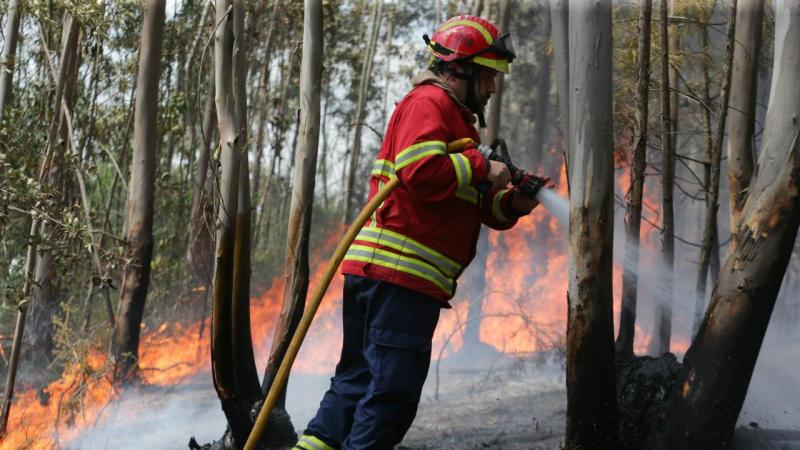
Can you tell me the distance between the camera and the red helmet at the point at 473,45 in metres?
3.59

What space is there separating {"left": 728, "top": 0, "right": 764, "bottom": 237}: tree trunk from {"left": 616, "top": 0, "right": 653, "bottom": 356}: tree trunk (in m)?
0.71

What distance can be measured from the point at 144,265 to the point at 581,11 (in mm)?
4873

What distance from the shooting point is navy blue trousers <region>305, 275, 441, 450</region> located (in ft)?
10.9

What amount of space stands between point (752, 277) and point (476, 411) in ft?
12.4

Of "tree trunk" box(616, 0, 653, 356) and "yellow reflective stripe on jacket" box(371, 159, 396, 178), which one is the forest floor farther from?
"yellow reflective stripe on jacket" box(371, 159, 396, 178)

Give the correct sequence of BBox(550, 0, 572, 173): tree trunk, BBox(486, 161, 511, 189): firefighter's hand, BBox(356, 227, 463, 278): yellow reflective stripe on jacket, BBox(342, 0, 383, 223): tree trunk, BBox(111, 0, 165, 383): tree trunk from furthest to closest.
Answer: BBox(342, 0, 383, 223): tree trunk, BBox(111, 0, 165, 383): tree trunk, BBox(550, 0, 572, 173): tree trunk, BBox(356, 227, 463, 278): yellow reflective stripe on jacket, BBox(486, 161, 511, 189): firefighter's hand

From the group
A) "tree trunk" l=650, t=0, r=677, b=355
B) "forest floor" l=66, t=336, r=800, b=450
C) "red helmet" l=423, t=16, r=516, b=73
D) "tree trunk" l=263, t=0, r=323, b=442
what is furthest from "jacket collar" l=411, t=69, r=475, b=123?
"tree trunk" l=650, t=0, r=677, b=355

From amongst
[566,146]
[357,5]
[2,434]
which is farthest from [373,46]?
[566,146]

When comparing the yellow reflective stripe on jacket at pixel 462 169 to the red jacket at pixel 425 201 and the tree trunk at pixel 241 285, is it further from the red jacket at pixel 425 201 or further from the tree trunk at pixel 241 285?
the tree trunk at pixel 241 285

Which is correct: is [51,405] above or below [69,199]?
below

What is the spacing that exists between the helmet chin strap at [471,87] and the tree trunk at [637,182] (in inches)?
76.5

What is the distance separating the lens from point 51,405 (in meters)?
7.73

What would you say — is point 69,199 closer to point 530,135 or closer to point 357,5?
point 357,5

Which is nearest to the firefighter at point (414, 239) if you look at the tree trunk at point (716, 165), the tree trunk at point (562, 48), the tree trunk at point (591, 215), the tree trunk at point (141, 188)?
the tree trunk at point (591, 215)
